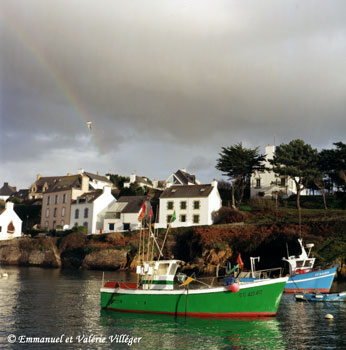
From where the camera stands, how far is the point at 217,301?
2714cm

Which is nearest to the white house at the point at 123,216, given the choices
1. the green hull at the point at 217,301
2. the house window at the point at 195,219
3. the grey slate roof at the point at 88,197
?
the grey slate roof at the point at 88,197

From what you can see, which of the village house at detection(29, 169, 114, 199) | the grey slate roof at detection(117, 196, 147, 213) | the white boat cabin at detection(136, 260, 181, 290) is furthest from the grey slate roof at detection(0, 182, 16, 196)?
the white boat cabin at detection(136, 260, 181, 290)

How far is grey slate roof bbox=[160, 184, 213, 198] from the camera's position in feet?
251

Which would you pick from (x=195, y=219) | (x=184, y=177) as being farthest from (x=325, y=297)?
(x=184, y=177)

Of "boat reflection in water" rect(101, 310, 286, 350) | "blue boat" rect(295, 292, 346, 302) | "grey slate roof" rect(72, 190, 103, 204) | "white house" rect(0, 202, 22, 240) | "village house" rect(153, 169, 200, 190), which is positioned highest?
"village house" rect(153, 169, 200, 190)

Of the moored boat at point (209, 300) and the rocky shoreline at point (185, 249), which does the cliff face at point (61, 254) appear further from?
the moored boat at point (209, 300)

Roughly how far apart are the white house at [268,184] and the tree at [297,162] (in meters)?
7.49

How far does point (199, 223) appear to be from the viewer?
244 feet

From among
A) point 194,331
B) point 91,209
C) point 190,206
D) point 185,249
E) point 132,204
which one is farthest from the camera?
point 91,209

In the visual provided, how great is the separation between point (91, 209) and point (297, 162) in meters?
42.2

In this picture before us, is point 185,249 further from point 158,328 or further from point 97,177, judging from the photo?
point 97,177

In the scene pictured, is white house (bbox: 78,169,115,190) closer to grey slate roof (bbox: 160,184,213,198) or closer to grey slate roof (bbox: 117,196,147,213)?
grey slate roof (bbox: 117,196,147,213)

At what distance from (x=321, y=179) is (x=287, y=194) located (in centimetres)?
1160

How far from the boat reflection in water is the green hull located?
1.53 ft
